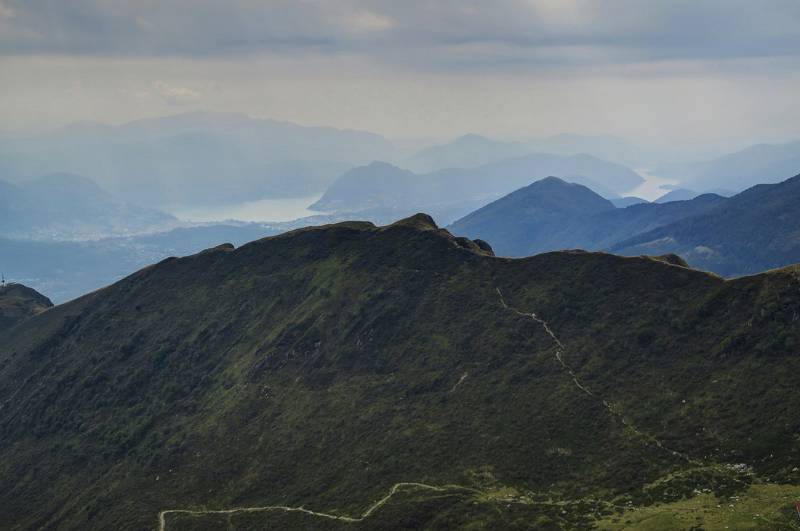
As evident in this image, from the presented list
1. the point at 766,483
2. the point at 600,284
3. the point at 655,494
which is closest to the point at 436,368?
the point at 600,284

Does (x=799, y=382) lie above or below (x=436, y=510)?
above

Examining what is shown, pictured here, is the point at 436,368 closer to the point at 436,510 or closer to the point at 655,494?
the point at 436,510

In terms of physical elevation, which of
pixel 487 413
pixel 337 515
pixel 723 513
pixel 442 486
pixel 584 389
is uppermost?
pixel 584 389

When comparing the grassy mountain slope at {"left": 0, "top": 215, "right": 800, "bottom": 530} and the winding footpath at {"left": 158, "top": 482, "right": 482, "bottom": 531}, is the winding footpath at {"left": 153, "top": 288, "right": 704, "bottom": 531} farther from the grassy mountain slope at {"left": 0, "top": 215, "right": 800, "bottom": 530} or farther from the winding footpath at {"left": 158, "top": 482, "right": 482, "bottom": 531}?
the grassy mountain slope at {"left": 0, "top": 215, "right": 800, "bottom": 530}

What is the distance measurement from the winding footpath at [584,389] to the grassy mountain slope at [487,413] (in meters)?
0.41

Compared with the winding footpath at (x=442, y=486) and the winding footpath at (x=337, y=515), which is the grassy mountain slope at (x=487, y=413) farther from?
the winding footpath at (x=337, y=515)

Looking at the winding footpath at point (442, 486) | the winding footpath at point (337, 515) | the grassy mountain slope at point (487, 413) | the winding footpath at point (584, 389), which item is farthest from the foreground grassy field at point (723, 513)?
the winding footpath at point (337, 515)

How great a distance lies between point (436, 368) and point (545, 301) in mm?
29975

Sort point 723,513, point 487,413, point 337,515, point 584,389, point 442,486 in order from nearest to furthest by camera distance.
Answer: point 723,513, point 442,486, point 337,515, point 584,389, point 487,413

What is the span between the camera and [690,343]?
141500 mm

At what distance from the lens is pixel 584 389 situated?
14238 centimetres

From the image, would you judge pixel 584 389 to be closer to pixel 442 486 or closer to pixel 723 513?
pixel 442 486

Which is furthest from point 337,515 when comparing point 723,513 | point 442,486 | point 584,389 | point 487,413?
point 723,513

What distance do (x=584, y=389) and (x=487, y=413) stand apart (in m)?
19.8
